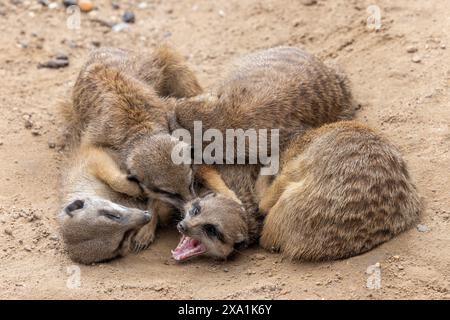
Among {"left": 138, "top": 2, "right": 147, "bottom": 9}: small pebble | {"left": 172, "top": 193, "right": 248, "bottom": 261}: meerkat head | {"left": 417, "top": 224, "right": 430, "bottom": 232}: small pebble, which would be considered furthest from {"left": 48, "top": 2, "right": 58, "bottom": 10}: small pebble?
{"left": 417, "top": 224, "right": 430, "bottom": 232}: small pebble

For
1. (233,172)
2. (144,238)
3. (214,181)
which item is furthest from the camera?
(233,172)

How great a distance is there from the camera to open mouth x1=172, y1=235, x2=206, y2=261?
4.75 meters

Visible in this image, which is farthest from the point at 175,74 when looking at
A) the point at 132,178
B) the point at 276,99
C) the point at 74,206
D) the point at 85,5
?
the point at 85,5

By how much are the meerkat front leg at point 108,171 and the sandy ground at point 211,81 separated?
360 millimetres

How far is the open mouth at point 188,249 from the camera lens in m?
4.75

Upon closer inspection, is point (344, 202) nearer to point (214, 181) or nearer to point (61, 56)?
point (214, 181)

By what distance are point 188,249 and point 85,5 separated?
3651mm

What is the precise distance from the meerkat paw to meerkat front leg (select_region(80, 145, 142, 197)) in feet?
0.78

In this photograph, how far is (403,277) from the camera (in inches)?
165

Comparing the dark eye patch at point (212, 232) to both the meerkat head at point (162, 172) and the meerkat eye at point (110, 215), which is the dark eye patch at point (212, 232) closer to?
the meerkat head at point (162, 172)

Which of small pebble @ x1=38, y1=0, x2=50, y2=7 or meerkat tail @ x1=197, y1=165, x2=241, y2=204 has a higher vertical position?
small pebble @ x1=38, y1=0, x2=50, y2=7

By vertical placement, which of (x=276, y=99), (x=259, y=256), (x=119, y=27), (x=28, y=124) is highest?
(x=119, y=27)

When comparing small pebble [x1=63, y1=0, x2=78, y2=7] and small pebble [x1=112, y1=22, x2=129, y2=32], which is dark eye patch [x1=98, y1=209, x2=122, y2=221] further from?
small pebble [x1=63, y1=0, x2=78, y2=7]

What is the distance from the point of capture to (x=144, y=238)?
16.2 feet
